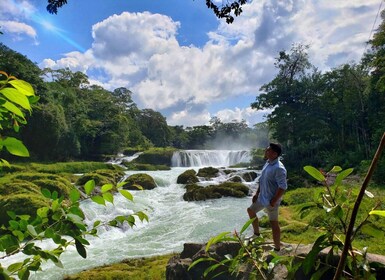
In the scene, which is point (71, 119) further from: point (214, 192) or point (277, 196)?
point (277, 196)

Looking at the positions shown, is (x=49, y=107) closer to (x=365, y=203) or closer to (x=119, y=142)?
(x=119, y=142)

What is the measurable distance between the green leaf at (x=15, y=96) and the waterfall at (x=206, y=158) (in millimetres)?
36867

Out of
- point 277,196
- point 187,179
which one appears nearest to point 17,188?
point 187,179

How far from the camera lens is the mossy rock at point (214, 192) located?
55.6 feet

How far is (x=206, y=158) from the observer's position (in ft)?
129

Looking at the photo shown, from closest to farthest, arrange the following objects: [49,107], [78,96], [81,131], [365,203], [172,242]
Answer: [365,203] < [172,242] < [49,107] < [81,131] < [78,96]

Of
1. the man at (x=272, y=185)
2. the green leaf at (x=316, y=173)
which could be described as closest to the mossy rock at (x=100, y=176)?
the man at (x=272, y=185)

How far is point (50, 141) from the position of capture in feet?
106

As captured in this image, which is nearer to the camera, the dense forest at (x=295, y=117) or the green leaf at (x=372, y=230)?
the green leaf at (x=372, y=230)

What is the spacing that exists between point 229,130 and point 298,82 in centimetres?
4907

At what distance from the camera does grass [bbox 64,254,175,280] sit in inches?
258

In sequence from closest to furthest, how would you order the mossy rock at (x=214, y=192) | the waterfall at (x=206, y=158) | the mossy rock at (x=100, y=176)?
the mossy rock at (x=100, y=176) < the mossy rock at (x=214, y=192) < the waterfall at (x=206, y=158)

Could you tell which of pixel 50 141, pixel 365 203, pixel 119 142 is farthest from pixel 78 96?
pixel 365 203

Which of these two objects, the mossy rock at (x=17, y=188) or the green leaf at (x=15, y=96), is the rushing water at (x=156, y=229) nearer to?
the mossy rock at (x=17, y=188)
